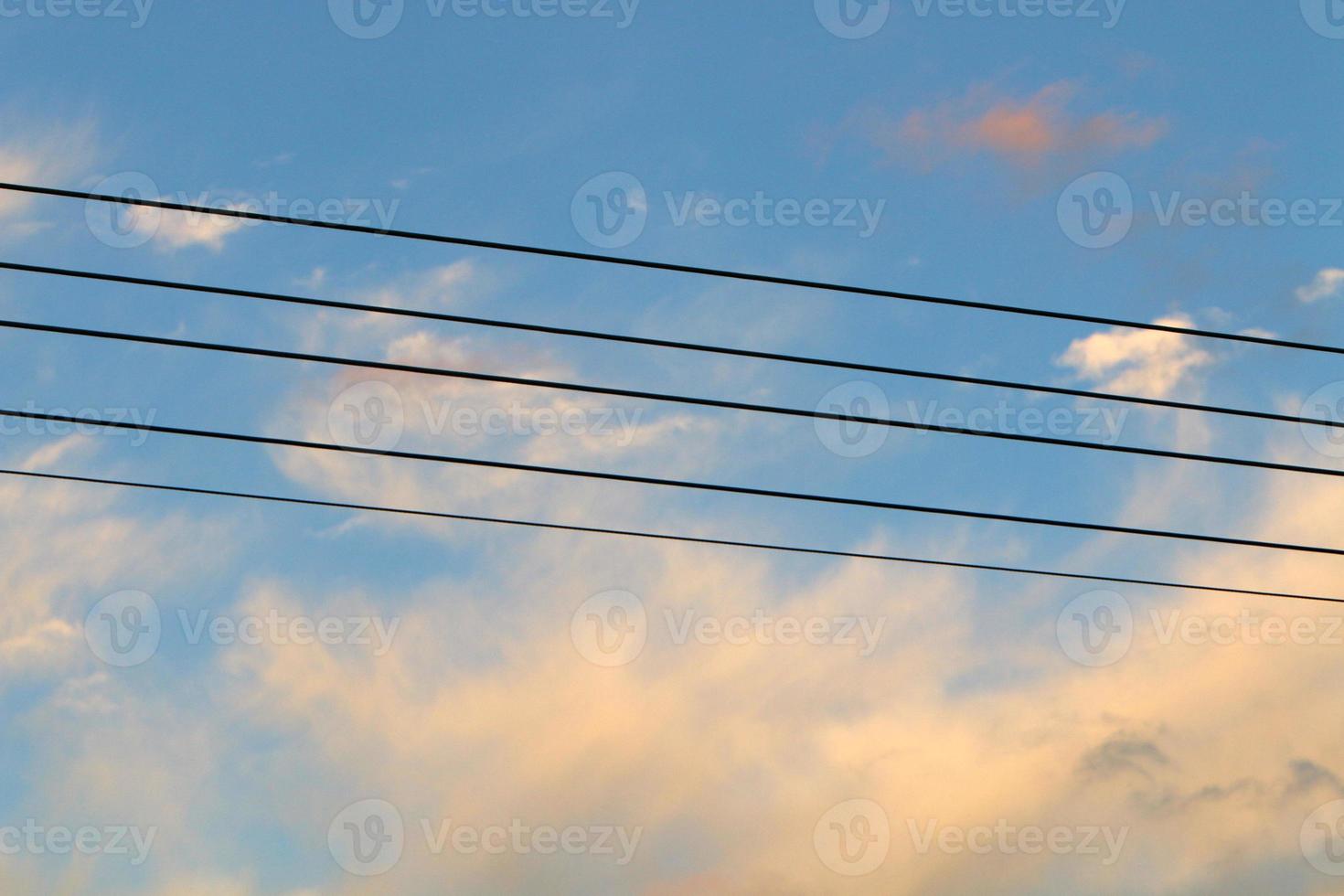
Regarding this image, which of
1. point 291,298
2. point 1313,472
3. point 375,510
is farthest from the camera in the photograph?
point 375,510

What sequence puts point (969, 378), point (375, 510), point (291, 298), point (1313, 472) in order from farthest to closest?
point (375, 510) → point (1313, 472) → point (969, 378) → point (291, 298)

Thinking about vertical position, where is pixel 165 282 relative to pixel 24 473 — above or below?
above

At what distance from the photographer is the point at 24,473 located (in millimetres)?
15438

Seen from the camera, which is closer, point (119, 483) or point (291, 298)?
point (291, 298)

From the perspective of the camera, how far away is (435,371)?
544 inches

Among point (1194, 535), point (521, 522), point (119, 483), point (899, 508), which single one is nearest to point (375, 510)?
point (521, 522)

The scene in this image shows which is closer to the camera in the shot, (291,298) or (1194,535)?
(291,298)

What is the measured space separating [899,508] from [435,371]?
5087 millimetres

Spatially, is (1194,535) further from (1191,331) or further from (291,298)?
(291,298)

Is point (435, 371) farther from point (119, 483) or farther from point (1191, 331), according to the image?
point (1191, 331)

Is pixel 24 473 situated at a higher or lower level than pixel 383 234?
lower

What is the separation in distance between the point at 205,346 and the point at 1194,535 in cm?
1056

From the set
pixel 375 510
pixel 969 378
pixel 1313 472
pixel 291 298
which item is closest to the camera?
pixel 291 298

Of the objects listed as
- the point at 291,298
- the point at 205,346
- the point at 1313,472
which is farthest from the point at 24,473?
the point at 1313,472
